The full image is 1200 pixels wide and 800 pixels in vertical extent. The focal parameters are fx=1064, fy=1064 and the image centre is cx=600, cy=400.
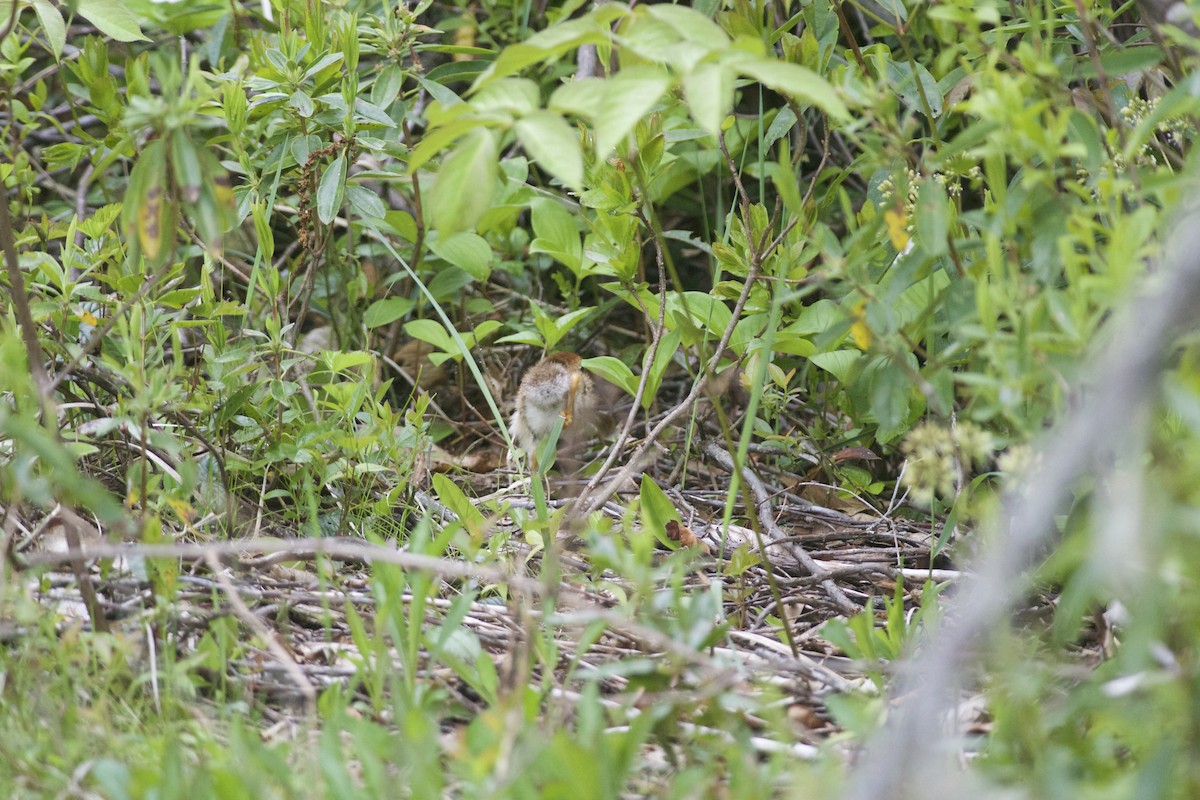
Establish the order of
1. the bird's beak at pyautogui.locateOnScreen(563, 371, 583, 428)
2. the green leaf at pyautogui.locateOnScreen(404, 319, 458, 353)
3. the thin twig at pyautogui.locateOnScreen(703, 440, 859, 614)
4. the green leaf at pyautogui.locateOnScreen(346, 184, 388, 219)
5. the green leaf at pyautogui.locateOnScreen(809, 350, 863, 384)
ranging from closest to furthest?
the thin twig at pyautogui.locateOnScreen(703, 440, 859, 614) → the green leaf at pyautogui.locateOnScreen(809, 350, 863, 384) → the green leaf at pyautogui.locateOnScreen(346, 184, 388, 219) → the green leaf at pyautogui.locateOnScreen(404, 319, 458, 353) → the bird's beak at pyautogui.locateOnScreen(563, 371, 583, 428)

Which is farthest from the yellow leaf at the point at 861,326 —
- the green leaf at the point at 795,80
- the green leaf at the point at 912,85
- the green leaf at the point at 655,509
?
the green leaf at the point at 912,85

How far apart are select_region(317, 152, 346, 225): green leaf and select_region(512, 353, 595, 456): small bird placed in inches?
37.5

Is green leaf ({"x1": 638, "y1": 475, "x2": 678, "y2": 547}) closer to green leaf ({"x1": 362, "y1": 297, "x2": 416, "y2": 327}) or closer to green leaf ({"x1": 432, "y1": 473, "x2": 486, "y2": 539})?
green leaf ({"x1": 432, "y1": 473, "x2": 486, "y2": 539})

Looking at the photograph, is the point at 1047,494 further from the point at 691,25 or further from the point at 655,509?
the point at 655,509

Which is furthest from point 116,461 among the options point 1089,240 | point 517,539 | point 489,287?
point 1089,240

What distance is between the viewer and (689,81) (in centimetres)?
131

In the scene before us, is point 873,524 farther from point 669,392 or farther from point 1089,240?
point 1089,240

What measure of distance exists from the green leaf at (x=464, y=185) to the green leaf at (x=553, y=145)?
2.1 inches

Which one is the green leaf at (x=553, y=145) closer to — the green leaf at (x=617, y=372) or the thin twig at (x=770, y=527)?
the thin twig at (x=770, y=527)

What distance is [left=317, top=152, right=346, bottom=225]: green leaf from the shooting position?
259 cm

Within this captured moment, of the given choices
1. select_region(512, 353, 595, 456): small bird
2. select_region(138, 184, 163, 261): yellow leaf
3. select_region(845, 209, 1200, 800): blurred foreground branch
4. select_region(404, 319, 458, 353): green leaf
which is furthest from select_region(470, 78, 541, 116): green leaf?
select_region(512, 353, 595, 456): small bird

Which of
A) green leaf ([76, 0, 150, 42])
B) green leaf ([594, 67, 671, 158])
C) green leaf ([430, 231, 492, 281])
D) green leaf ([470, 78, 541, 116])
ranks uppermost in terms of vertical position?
green leaf ([594, 67, 671, 158])

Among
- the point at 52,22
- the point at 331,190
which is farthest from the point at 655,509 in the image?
the point at 52,22

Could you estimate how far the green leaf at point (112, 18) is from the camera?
7.57 feet
